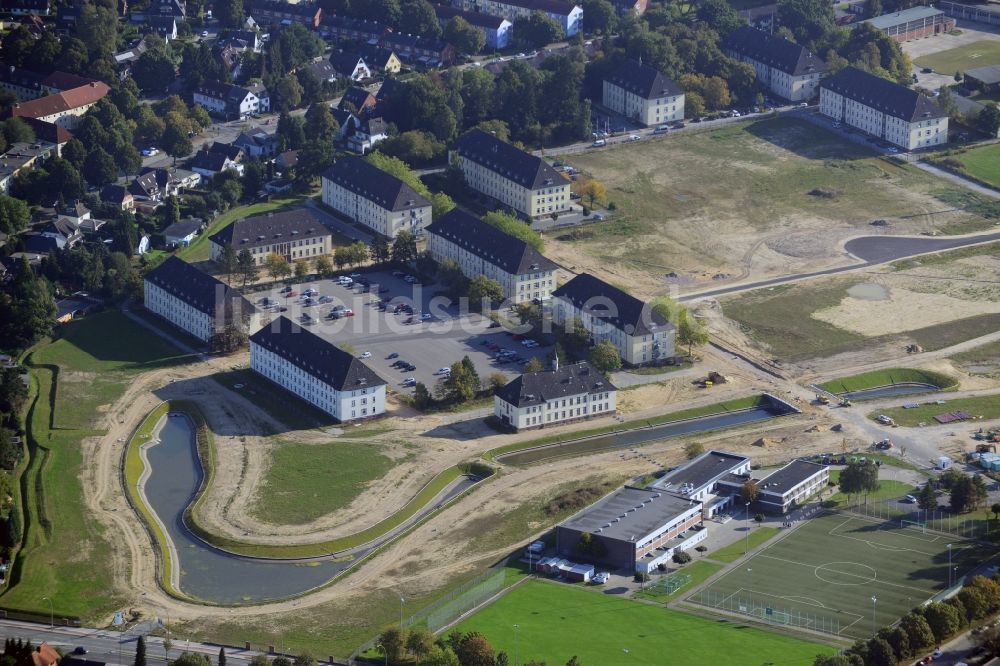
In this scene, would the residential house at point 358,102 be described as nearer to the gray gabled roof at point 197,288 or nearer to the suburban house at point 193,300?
the gray gabled roof at point 197,288

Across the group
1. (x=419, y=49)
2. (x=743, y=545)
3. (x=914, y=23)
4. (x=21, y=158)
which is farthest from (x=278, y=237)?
(x=914, y=23)

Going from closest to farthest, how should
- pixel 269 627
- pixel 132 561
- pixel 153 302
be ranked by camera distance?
pixel 269 627
pixel 132 561
pixel 153 302

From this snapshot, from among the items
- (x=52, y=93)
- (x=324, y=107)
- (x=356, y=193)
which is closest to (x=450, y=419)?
(x=356, y=193)

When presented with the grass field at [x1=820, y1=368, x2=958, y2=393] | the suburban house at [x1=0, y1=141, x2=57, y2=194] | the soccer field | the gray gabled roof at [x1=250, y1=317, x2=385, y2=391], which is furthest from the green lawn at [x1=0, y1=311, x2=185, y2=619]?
the grass field at [x1=820, y1=368, x2=958, y2=393]

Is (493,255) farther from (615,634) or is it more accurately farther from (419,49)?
(419,49)

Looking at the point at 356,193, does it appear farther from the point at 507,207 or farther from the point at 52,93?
the point at 52,93

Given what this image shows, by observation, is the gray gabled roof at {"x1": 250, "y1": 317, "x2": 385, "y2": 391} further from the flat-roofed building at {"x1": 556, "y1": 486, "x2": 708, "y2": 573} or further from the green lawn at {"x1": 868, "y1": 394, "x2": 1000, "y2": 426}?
the green lawn at {"x1": 868, "y1": 394, "x2": 1000, "y2": 426}
